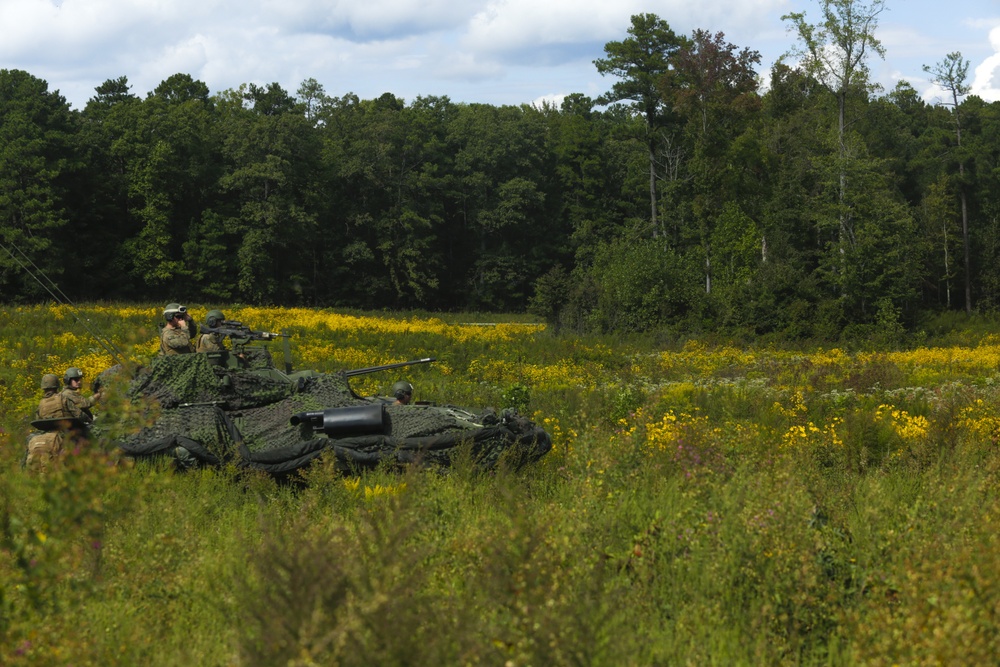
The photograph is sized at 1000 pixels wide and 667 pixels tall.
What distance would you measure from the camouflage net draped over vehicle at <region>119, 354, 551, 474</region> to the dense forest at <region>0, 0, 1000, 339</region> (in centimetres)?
2674

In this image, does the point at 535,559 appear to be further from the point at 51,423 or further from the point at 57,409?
the point at 57,409

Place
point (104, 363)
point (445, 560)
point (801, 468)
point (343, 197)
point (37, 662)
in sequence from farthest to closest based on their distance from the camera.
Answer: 1. point (343, 197)
2. point (104, 363)
3. point (801, 468)
4. point (445, 560)
5. point (37, 662)

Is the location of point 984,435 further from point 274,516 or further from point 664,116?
point 664,116

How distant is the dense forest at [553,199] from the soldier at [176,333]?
25.5 meters

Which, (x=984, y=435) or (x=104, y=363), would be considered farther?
(x=104, y=363)

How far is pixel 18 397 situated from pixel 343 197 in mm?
49311

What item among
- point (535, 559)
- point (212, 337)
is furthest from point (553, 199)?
point (535, 559)

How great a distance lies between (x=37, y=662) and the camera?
4129 mm

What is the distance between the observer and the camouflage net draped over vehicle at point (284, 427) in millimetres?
9125

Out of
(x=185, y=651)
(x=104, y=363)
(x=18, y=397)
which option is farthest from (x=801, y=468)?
(x=104, y=363)

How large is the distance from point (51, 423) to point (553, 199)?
205 feet

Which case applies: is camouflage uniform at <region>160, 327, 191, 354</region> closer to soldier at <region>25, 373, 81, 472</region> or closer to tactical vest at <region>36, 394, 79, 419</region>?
soldier at <region>25, 373, 81, 472</region>

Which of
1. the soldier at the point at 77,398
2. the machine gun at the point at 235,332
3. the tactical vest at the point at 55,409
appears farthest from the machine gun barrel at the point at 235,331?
the tactical vest at the point at 55,409

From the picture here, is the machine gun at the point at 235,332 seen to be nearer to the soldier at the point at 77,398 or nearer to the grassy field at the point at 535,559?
the soldier at the point at 77,398
